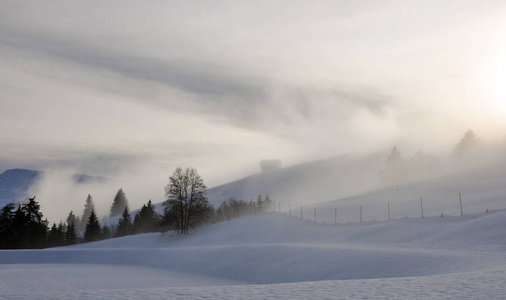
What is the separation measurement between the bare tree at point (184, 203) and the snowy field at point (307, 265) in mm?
15581

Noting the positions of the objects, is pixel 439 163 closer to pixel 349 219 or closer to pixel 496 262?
pixel 349 219

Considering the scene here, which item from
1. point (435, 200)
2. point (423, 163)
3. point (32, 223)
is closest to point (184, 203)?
point (32, 223)

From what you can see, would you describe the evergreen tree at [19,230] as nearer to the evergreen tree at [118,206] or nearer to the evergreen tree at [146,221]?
the evergreen tree at [146,221]

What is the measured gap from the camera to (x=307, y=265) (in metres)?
31.6

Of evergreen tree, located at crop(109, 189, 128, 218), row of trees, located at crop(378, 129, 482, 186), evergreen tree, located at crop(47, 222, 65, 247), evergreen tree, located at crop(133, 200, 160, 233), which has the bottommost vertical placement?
evergreen tree, located at crop(47, 222, 65, 247)

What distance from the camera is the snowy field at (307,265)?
50.1ft

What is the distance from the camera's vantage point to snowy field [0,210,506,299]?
50.1 feet

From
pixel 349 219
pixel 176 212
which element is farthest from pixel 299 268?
pixel 176 212

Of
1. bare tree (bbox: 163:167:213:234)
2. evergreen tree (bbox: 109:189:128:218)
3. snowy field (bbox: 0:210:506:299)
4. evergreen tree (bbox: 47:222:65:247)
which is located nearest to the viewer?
snowy field (bbox: 0:210:506:299)

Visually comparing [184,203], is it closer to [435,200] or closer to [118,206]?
[435,200]

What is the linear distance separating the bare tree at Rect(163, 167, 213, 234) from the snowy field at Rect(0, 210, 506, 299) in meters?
15.6

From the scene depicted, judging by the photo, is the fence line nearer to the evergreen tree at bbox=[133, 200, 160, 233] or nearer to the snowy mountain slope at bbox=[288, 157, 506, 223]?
the snowy mountain slope at bbox=[288, 157, 506, 223]

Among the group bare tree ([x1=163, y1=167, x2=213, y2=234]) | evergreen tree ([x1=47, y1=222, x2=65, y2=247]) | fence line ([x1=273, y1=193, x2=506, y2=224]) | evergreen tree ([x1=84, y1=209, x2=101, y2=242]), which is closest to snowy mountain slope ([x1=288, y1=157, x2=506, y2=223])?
fence line ([x1=273, y1=193, x2=506, y2=224])

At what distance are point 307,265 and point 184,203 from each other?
5693cm
